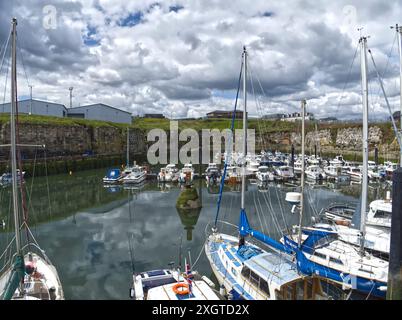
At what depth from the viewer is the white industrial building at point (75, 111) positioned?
7131cm

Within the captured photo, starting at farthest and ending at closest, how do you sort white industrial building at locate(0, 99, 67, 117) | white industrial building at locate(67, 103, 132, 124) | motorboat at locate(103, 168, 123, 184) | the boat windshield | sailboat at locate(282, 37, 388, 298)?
white industrial building at locate(67, 103, 132, 124) → white industrial building at locate(0, 99, 67, 117) → motorboat at locate(103, 168, 123, 184) → the boat windshield → sailboat at locate(282, 37, 388, 298)

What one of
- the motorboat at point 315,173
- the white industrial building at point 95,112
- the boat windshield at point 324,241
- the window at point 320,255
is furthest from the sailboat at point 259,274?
the white industrial building at point 95,112

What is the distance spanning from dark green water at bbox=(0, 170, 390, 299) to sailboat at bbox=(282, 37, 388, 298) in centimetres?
483

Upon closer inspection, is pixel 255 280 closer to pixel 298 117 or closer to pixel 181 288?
pixel 181 288

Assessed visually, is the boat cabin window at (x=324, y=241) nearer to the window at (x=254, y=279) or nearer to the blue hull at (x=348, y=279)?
the blue hull at (x=348, y=279)

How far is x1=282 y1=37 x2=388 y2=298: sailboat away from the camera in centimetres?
1134

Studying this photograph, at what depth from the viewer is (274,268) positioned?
1101 cm

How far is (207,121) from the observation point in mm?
116625

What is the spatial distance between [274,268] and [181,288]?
3.12 metres

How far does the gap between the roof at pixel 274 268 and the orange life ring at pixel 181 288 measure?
2.42 metres

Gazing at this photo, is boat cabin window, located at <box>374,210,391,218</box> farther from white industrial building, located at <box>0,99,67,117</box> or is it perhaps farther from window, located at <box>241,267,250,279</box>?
white industrial building, located at <box>0,99,67,117</box>

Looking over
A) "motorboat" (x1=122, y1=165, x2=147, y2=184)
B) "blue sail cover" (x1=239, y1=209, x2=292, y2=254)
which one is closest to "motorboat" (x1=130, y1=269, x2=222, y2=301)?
"blue sail cover" (x1=239, y1=209, x2=292, y2=254)
